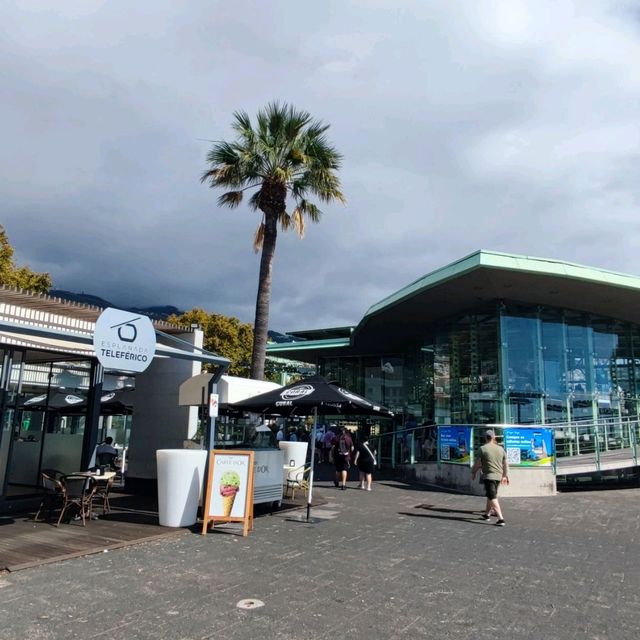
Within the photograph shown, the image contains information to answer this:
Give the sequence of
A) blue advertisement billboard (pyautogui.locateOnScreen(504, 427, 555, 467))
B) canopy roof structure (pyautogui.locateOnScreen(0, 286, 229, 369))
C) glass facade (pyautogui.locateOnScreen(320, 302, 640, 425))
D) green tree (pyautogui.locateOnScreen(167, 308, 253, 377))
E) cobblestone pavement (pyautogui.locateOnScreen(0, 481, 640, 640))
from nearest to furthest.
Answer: cobblestone pavement (pyautogui.locateOnScreen(0, 481, 640, 640)), canopy roof structure (pyautogui.locateOnScreen(0, 286, 229, 369)), blue advertisement billboard (pyautogui.locateOnScreen(504, 427, 555, 467)), glass facade (pyautogui.locateOnScreen(320, 302, 640, 425)), green tree (pyautogui.locateOnScreen(167, 308, 253, 377))

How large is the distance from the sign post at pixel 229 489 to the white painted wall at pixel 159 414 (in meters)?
5.01

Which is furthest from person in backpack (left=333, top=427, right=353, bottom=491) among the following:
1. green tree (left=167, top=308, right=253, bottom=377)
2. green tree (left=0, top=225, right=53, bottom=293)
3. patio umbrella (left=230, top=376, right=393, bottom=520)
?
green tree (left=167, top=308, right=253, bottom=377)

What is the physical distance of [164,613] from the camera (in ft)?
16.1

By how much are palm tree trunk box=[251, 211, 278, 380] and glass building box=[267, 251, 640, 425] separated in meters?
4.66

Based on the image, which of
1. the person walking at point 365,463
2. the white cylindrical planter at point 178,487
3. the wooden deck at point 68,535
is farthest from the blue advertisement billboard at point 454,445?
the wooden deck at point 68,535

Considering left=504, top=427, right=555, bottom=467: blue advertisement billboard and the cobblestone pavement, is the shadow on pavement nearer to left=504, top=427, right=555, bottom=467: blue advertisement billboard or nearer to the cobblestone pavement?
the cobblestone pavement

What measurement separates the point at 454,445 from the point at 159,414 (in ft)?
24.7

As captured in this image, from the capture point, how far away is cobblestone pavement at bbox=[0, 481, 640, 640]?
4676 millimetres

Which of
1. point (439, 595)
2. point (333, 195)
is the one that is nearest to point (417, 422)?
point (333, 195)

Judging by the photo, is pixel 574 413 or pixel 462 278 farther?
pixel 574 413

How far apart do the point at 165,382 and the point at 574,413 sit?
12.8 m

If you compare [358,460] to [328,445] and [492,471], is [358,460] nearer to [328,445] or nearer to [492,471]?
[492,471]

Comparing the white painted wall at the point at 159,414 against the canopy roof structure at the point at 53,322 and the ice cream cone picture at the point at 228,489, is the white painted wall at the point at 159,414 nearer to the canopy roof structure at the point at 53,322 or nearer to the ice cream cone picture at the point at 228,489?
the canopy roof structure at the point at 53,322

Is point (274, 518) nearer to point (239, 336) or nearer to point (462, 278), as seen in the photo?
point (462, 278)
